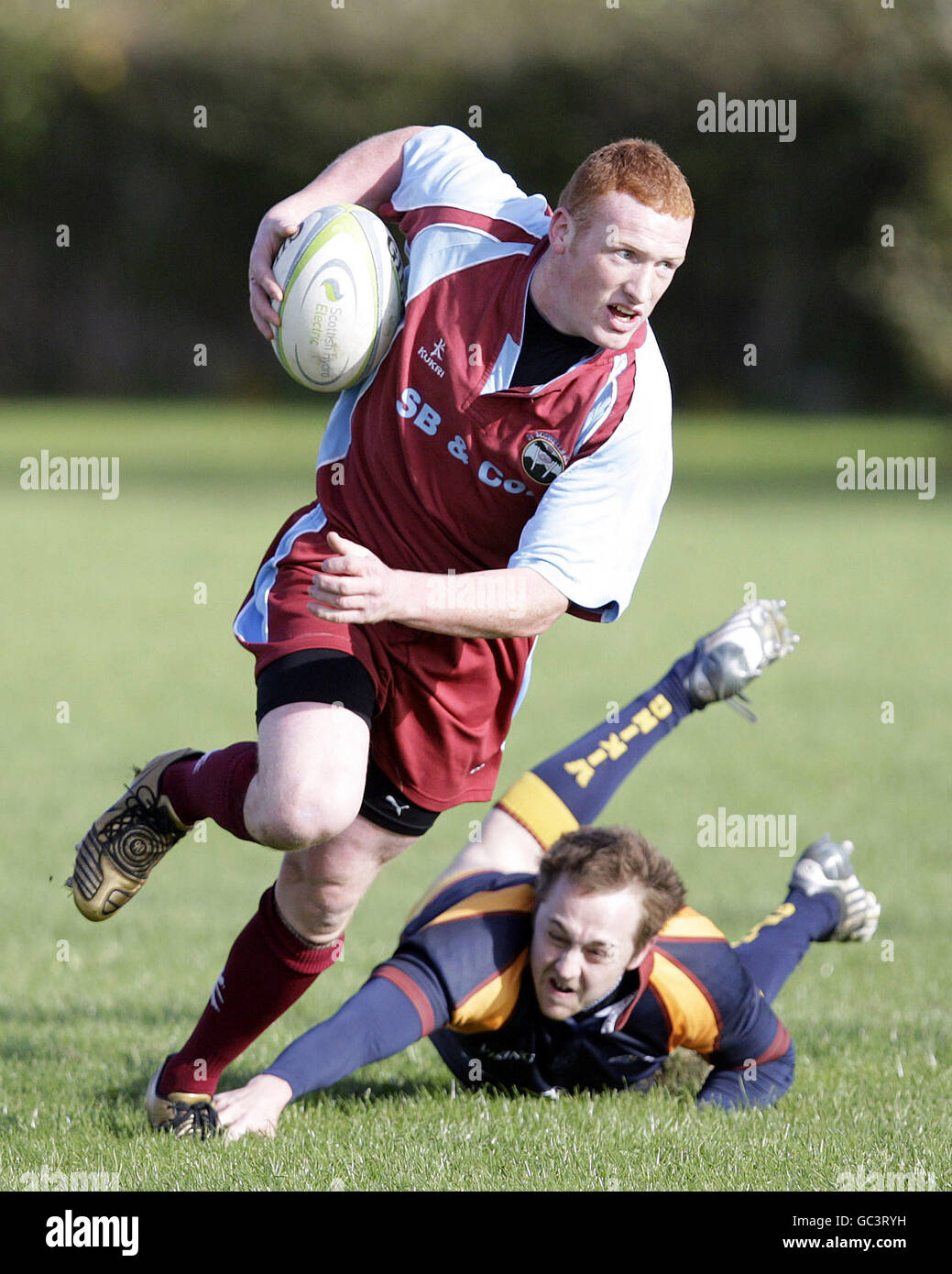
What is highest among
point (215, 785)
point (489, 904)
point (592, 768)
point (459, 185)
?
point (459, 185)

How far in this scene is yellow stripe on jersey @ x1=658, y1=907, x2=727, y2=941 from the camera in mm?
4305

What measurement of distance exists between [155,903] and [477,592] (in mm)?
3866

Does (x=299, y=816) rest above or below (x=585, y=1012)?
above

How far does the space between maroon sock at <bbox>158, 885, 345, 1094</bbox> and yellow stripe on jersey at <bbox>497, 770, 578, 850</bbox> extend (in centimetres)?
112

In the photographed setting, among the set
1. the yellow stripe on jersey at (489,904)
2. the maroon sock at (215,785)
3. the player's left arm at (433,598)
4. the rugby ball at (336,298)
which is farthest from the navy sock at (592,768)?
the rugby ball at (336,298)

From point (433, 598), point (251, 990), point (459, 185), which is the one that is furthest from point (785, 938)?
point (459, 185)

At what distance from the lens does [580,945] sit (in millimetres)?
3998

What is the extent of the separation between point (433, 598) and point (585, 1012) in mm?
1377

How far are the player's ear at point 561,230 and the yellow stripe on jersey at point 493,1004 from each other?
176 cm

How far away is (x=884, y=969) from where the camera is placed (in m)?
5.90

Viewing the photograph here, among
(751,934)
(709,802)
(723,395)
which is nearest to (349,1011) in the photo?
(751,934)

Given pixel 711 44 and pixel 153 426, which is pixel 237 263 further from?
pixel 711 44

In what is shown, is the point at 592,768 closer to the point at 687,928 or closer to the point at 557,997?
the point at 687,928

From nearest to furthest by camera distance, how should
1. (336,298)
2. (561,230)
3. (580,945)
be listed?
(561,230)
(336,298)
(580,945)
